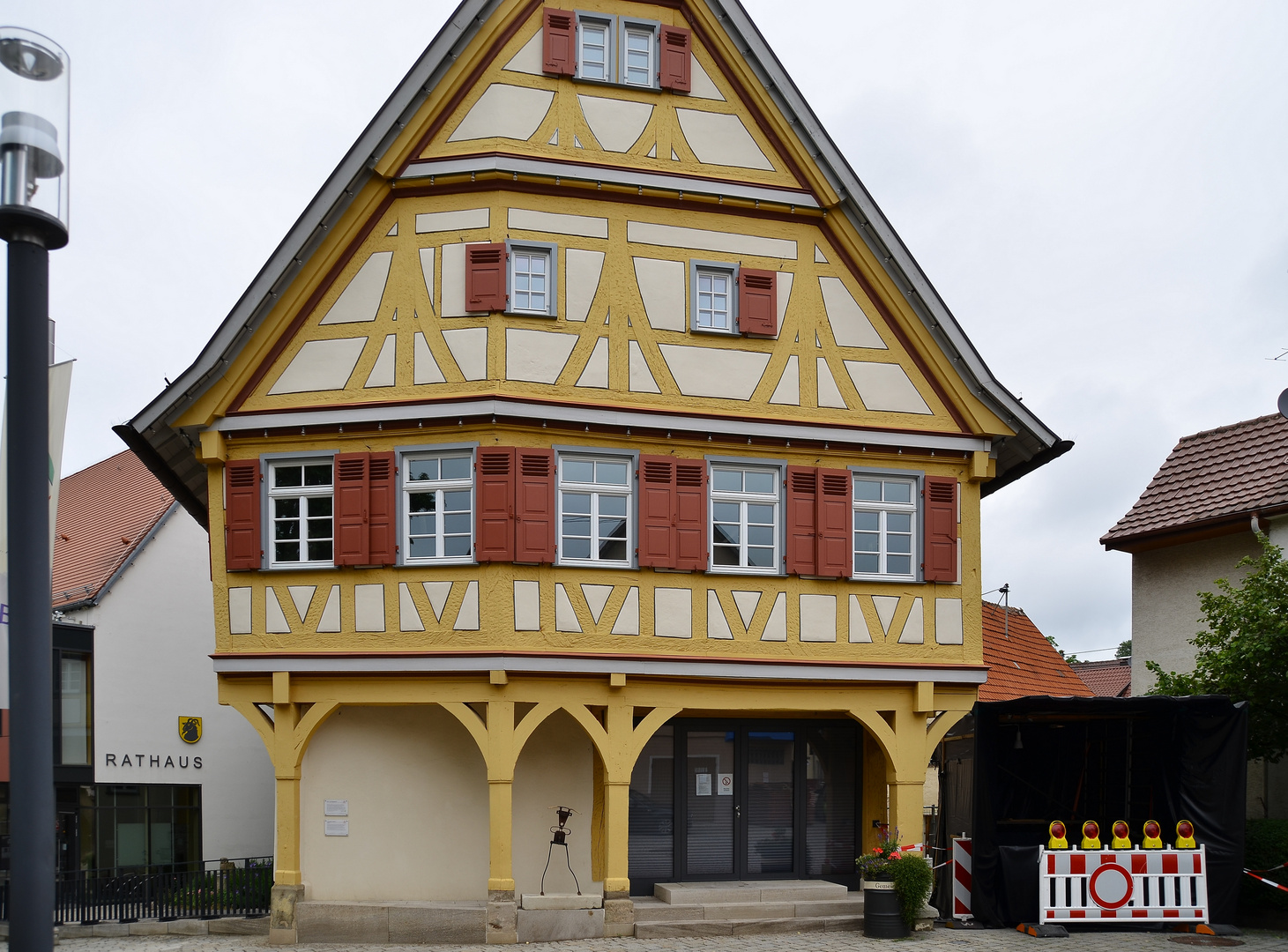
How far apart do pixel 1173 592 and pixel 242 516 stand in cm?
1294

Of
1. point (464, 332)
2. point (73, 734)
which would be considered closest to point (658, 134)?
point (464, 332)

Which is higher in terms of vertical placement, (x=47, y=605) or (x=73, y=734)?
(x=47, y=605)

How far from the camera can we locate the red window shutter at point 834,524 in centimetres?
1455

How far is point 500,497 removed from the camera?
13602mm

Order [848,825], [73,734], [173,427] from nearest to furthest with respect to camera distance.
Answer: [173,427], [848,825], [73,734]

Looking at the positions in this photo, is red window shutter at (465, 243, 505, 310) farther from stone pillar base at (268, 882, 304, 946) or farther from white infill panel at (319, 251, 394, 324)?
stone pillar base at (268, 882, 304, 946)

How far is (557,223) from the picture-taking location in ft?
47.1

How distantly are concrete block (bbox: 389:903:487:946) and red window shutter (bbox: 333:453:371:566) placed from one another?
371 centimetres

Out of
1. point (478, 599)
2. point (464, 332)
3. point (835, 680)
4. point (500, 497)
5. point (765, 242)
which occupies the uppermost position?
point (765, 242)

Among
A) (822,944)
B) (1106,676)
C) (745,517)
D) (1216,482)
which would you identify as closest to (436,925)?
(822,944)

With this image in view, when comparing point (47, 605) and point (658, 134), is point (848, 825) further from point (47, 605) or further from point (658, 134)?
point (47, 605)

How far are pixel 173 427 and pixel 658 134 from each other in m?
6.46

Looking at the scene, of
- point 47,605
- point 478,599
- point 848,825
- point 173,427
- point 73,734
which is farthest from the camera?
point 73,734

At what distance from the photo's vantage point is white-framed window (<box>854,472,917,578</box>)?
15.0 m
